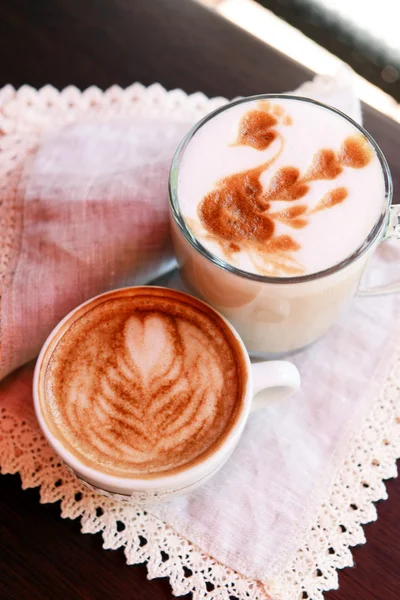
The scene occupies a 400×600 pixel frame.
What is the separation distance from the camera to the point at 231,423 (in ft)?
2.32

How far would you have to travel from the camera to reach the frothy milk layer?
736 mm

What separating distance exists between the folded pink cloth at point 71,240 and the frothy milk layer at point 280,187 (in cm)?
9

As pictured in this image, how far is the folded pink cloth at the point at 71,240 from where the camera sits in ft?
2.67

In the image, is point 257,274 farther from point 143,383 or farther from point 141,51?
point 141,51

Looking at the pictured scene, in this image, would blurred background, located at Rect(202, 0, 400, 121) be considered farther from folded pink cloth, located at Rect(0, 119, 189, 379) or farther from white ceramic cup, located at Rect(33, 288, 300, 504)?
white ceramic cup, located at Rect(33, 288, 300, 504)

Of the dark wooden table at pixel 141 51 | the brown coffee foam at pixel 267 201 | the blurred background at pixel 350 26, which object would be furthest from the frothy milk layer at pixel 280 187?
the blurred background at pixel 350 26

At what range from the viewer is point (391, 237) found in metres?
0.81

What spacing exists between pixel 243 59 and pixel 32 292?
0.52 metres

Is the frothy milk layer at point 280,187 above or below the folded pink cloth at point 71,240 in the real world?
above

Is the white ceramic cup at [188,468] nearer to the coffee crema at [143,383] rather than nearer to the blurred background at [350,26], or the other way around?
the coffee crema at [143,383]

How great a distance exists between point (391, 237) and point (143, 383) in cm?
33

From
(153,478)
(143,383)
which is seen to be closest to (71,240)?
(143,383)

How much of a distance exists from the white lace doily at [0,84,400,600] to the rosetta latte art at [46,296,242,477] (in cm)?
10

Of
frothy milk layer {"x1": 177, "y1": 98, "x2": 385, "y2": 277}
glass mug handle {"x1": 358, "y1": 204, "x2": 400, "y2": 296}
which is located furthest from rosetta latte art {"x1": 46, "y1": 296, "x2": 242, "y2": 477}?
glass mug handle {"x1": 358, "y1": 204, "x2": 400, "y2": 296}
